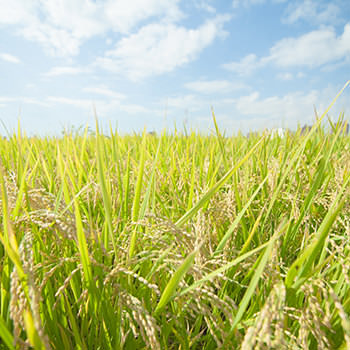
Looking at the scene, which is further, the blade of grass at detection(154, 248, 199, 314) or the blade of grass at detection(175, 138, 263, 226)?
the blade of grass at detection(175, 138, 263, 226)

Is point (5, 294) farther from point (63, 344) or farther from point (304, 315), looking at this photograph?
point (304, 315)

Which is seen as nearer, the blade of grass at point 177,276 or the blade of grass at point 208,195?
the blade of grass at point 177,276

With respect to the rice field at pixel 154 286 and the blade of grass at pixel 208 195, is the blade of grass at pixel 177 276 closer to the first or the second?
the rice field at pixel 154 286

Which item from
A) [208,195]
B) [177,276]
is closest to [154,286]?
[177,276]

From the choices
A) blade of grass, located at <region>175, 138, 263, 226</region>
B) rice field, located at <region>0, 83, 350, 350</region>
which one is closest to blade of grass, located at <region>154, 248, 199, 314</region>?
rice field, located at <region>0, 83, 350, 350</region>

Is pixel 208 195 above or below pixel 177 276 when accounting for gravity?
above

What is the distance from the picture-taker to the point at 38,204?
2.78 ft

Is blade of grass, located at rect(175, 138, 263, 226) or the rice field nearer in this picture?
the rice field

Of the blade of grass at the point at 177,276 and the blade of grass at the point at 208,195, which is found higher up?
the blade of grass at the point at 208,195

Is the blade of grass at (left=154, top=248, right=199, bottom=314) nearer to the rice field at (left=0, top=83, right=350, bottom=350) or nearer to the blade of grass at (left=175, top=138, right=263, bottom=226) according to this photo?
the rice field at (left=0, top=83, right=350, bottom=350)

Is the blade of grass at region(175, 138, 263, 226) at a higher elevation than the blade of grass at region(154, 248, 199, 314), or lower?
higher

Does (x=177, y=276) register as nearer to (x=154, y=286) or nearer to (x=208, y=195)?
(x=154, y=286)

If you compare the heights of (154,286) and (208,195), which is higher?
(208,195)

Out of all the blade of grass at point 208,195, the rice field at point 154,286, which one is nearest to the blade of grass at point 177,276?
the rice field at point 154,286
